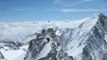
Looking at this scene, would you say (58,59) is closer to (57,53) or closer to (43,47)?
A: (57,53)

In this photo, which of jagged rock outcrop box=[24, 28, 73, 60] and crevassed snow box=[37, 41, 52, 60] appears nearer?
jagged rock outcrop box=[24, 28, 73, 60]

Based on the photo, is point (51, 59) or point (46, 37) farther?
point (46, 37)

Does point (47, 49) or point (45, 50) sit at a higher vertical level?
point (47, 49)

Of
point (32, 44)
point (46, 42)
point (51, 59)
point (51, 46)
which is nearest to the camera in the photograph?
point (51, 59)

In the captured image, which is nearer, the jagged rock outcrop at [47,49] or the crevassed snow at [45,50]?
the jagged rock outcrop at [47,49]

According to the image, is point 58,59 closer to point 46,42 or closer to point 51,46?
point 51,46

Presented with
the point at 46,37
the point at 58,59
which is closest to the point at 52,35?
the point at 46,37

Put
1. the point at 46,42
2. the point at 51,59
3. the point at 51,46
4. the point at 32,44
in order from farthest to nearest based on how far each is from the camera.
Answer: the point at 32,44
the point at 46,42
the point at 51,46
the point at 51,59

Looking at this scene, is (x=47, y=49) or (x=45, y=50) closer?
(x=45, y=50)

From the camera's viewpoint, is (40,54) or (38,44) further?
(38,44)
